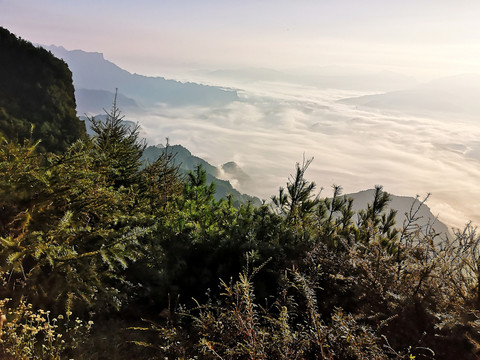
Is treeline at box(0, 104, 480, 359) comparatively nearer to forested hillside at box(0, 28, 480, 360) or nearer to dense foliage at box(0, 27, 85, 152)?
forested hillside at box(0, 28, 480, 360)

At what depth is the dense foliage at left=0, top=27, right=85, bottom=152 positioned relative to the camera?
16172mm

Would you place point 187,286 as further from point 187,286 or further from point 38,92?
point 38,92

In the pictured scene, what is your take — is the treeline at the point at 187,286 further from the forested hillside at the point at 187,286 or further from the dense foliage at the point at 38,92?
the dense foliage at the point at 38,92

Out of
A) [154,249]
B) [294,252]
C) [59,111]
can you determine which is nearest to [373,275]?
[294,252]

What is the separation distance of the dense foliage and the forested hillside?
1222cm

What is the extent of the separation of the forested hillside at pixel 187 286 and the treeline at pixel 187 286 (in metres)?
0.02

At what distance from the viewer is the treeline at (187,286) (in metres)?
3.49

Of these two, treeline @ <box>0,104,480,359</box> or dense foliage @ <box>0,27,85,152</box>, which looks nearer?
treeline @ <box>0,104,480,359</box>

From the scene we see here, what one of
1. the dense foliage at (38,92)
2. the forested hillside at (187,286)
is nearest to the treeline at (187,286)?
the forested hillside at (187,286)

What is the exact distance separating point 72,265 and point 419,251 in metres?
5.85

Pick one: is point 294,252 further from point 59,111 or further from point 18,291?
point 59,111

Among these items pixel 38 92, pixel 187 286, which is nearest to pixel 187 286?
pixel 187 286

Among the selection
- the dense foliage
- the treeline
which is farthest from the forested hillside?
the dense foliage

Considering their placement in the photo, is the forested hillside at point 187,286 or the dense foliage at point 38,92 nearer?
the forested hillside at point 187,286
